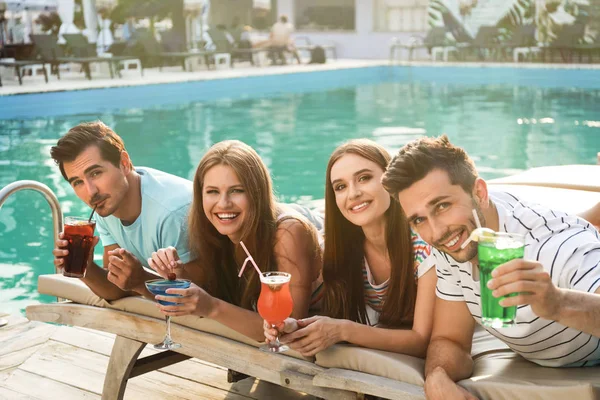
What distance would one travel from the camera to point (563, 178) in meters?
4.98

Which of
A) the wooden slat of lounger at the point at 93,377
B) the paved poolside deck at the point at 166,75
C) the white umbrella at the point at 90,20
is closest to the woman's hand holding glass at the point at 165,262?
the wooden slat of lounger at the point at 93,377

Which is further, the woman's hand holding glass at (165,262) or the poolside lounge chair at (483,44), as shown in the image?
the poolside lounge chair at (483,44)

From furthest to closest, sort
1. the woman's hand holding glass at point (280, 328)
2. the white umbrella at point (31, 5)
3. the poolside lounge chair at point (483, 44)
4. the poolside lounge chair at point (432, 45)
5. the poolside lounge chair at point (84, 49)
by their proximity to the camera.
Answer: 1. the poolside lounge chair at point (432, 45)
2. the poolside lounge chair at point (483, 44)
3. the white umbrella at point (31, 5)
4. the poolside lounge chair at point (84, 49)
5. the woman's hand holding glass at point (280, 328)

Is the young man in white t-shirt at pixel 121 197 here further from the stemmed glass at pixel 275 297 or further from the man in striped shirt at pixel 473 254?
the man in striped shirt at pixel 473 254

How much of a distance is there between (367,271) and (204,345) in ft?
2.27

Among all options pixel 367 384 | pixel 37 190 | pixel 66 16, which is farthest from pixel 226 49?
pixel 367 384

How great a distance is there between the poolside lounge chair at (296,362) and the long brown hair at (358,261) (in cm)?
27

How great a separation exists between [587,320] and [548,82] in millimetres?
18068

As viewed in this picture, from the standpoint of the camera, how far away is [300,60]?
23844mm

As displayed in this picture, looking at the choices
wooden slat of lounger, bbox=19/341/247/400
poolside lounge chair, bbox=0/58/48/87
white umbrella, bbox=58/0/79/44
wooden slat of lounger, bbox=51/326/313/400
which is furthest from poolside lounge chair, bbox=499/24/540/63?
wooden slat of lounger, bbox=19/341/247/400

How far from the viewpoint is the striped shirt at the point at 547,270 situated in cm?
221

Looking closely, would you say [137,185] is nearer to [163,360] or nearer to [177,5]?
[163,360]

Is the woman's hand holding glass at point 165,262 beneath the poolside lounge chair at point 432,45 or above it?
beneath

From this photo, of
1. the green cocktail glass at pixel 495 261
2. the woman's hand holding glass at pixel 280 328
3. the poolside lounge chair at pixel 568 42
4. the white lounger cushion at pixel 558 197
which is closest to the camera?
the green cocktail glass at pixel 495 261
